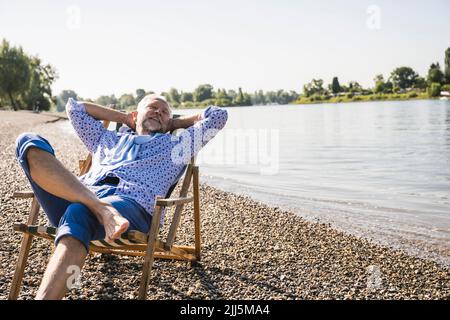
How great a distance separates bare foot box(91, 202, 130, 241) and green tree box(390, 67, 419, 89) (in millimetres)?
134046

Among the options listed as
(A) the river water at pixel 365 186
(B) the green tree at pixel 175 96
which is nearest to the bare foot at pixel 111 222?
(A) the river water at pixel 365 186

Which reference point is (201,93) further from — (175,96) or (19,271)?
(19,271)

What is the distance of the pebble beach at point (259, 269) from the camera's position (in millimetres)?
3809

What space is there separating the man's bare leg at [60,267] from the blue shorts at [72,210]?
0.14 feet

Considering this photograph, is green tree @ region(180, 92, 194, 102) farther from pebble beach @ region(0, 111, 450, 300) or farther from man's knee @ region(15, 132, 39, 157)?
man's knee @ region(15, 132, 39, 157)

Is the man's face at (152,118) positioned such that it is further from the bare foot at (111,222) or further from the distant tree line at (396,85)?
the distant tree line at (396,85)

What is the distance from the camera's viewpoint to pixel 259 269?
14.5 ft

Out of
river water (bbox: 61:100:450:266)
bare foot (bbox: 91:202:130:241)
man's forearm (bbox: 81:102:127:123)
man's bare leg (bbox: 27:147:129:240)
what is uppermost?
man's forearm (bbox: 81:102:127:123)

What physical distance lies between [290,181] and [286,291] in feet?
25.1

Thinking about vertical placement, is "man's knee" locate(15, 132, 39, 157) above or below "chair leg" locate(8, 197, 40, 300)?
above

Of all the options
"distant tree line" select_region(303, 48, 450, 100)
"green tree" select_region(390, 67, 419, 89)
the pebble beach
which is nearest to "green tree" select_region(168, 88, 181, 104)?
"distant tree line" select_region(303, 48, 450, 100)

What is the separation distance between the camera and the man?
9.05 ft
